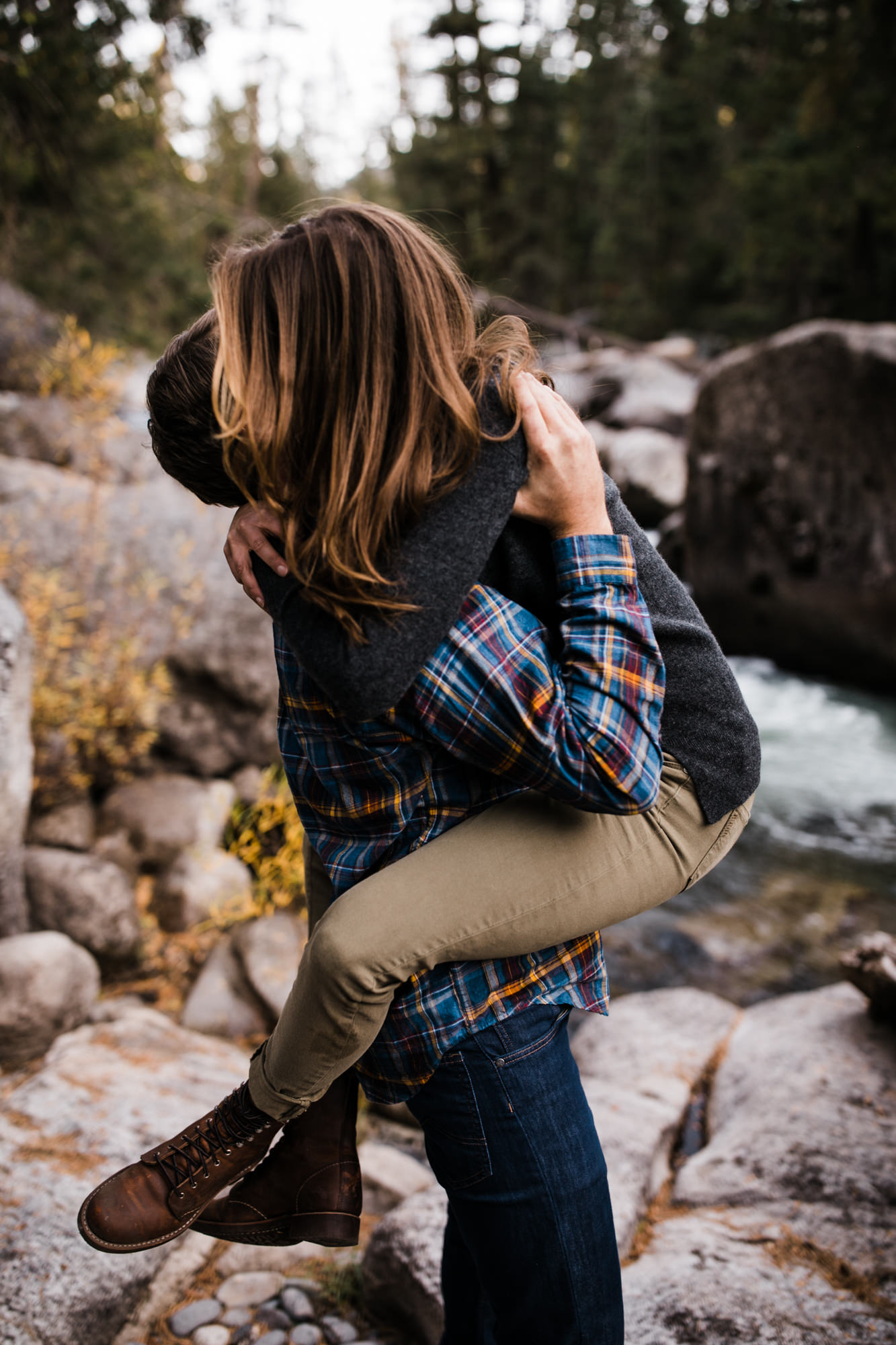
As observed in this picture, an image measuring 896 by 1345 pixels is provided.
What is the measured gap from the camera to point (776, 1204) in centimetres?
242

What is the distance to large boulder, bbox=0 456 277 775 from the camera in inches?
175

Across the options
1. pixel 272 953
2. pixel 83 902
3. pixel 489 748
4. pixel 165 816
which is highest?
pixel 489 748

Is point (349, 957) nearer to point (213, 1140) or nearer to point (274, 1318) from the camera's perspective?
point (213, 1140)

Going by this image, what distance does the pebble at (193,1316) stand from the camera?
2.15 m

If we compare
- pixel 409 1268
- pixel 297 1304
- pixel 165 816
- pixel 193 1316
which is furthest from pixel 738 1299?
pixel 165 816

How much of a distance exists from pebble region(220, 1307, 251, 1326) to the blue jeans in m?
1.17

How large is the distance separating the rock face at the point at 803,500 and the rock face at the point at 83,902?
7.45 metres

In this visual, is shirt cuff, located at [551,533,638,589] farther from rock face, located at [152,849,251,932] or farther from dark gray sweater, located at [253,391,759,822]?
rock face, located at [152,849,251,932]

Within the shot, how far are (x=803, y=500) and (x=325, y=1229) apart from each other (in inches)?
346

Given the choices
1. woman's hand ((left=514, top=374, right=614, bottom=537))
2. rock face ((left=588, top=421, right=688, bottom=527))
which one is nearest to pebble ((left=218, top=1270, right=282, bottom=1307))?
woman's hand ((left=514, top=374, right=614, bottom=537))

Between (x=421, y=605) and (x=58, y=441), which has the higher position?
(x=58, y=441)

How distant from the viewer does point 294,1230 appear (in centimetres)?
150

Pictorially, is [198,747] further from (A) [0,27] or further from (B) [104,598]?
(A) [0,27]

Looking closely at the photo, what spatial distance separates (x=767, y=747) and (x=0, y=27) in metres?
7.69
